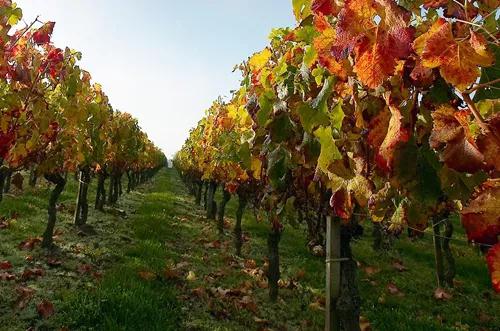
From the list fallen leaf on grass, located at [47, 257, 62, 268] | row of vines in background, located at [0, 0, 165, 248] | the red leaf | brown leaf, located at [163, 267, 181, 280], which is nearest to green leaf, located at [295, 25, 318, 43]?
row of vines in background, located at [0, 0, 165, 248]

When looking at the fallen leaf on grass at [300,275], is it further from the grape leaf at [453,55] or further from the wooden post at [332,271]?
the grape leaf at [453,55]

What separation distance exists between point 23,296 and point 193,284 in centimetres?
290

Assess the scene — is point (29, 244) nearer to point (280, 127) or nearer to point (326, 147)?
point (280, 127)

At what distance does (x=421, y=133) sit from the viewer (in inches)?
60.2

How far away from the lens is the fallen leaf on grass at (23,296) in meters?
6.13

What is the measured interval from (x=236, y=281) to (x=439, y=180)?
803 cm

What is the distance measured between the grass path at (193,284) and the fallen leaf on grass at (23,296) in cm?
4

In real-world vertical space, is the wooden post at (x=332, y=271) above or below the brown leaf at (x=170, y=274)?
above

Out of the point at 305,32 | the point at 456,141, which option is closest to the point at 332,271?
the point at 305,32

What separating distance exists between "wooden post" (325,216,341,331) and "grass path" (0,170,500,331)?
8.20 ft

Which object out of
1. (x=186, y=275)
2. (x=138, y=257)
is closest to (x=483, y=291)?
(x=186, y=275)

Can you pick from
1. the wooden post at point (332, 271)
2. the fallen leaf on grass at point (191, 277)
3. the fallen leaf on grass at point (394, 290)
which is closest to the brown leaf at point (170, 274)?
the fallen leaf on grass at point (191, 277)

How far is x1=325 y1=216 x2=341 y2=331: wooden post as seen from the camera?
4.13 m

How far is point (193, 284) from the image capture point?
27.2ft
